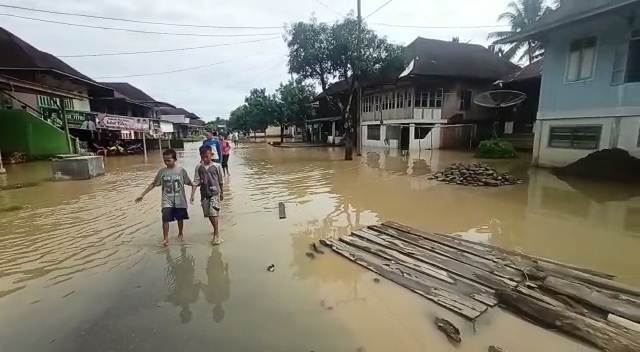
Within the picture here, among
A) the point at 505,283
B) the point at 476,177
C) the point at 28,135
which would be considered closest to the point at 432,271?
the point at 505,283

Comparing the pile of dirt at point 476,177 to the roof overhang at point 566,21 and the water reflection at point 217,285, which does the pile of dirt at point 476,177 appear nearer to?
the roof overhang at point 566,21

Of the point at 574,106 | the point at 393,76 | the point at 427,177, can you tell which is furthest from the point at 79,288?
the point at 393,76

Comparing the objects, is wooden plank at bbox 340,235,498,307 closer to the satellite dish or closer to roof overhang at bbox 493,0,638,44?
roof overhang at bbox 493,0,638,44

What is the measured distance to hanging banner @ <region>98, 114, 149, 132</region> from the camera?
20172 millimetres

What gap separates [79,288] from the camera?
4191mm

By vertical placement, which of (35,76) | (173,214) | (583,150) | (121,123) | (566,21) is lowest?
(173,214)

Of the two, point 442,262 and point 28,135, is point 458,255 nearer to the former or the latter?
point 442,262

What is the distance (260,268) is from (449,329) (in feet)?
8.70

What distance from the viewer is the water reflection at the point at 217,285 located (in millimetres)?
3738

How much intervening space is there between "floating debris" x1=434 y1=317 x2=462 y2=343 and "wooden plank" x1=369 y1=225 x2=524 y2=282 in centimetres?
138

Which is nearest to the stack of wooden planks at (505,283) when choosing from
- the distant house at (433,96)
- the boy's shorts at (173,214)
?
the boy's shorts at (173,214)

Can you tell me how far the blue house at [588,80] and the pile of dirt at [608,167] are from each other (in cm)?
60

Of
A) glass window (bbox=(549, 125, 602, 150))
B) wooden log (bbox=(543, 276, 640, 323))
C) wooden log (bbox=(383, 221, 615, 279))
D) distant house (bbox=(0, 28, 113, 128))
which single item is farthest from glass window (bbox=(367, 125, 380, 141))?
wooden log (bbox=(543, 276, 640, 323))

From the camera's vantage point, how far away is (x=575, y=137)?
1298 cm
